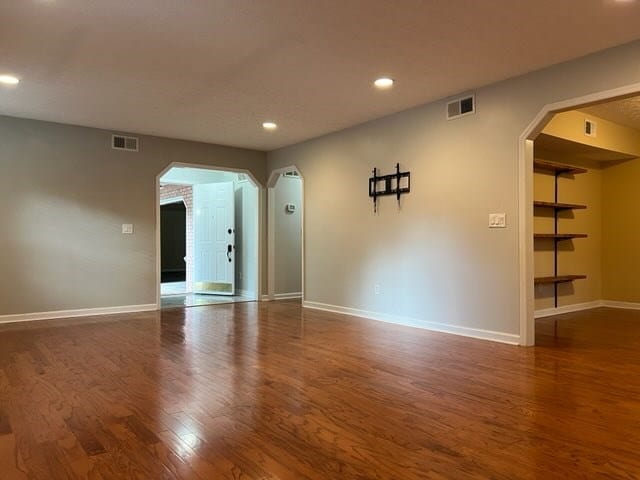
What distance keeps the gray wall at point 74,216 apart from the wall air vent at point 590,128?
215 inches

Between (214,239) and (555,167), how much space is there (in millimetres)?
5690

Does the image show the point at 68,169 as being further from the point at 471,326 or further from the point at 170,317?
the point at 471,326

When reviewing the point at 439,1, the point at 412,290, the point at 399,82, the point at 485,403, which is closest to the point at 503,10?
the point at 439,1

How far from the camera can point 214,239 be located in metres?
8.65

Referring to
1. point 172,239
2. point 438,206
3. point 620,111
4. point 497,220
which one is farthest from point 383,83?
point 172,239

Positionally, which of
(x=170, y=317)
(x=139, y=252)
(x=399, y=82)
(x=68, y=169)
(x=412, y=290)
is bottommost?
(x=170, y=317)

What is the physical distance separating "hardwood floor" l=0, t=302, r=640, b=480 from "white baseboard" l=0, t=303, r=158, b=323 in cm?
125

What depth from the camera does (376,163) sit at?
5.90m

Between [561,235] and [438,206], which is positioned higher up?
[438,206]

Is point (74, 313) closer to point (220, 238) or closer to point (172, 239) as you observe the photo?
point (220, 238)

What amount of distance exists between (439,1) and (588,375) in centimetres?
278

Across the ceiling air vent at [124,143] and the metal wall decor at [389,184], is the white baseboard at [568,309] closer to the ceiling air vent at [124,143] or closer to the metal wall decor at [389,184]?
the metal wall decor at [389,184]

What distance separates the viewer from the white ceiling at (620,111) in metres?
5.25

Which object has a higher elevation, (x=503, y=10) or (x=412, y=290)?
(x=503, y=10)
